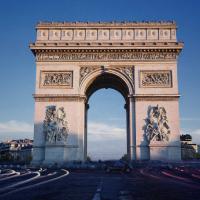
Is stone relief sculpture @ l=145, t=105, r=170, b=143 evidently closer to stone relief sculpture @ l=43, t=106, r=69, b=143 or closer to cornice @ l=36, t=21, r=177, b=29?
stone relief sculpture @ l=43, t=106, r=69, b=143

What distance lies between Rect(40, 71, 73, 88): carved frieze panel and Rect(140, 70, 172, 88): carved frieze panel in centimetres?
637

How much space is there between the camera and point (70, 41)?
103 feet

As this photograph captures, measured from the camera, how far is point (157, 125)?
29406 mm

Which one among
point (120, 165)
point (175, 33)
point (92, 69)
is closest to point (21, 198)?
point (120, 165)

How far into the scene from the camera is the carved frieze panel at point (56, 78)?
30.9 m

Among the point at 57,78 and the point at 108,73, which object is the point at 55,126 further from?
the point at 108,73

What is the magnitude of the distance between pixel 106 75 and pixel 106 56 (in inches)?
73.8

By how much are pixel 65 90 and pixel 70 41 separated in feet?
14.7

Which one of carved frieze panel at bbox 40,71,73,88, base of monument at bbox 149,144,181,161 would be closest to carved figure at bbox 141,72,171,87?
base of monument at bbox 149,144,181,161

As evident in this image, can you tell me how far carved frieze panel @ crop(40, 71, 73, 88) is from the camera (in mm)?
30906

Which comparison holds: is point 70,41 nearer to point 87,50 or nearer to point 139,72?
point 87,50

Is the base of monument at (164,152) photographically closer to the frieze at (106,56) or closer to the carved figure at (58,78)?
the frieze at (106,56)

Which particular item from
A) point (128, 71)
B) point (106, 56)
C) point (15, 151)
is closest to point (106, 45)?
point (106, 56)

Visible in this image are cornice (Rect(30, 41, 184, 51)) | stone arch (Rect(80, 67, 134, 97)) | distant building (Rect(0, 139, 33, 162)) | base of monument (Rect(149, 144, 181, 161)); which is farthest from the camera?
distant building (Rect(0, 139, 33, 162))
